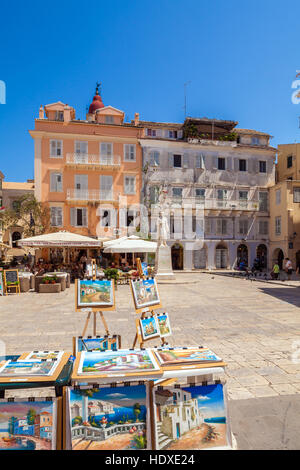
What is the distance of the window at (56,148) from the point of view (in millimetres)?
28750

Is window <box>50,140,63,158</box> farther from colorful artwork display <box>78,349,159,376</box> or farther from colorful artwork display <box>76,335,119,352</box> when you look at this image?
colorful artwork display <box>78,349,159,376</box>

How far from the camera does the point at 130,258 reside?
30078mm

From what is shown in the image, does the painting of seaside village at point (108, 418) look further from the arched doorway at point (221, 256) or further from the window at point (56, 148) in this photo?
the arched doorway at point (221, 256)

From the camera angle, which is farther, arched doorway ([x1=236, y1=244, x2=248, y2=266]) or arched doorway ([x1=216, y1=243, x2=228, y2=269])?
arched doorway ([x1=236, y1=244, x2=248, y2=266])

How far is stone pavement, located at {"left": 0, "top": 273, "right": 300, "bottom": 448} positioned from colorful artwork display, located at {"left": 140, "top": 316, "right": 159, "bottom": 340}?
1.22 meters

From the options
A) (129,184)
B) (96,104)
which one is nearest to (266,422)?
(129,184)

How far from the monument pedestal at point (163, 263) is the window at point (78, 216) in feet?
40.0

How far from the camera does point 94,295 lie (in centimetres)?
503

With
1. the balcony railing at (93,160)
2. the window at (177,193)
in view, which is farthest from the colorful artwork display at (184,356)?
the window at (177,193)

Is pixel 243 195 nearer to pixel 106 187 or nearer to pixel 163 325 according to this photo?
pixel 106 187

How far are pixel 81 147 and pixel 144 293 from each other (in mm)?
26421

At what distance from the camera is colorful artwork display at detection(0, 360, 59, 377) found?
262cm

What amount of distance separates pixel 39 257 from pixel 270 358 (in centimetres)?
2467

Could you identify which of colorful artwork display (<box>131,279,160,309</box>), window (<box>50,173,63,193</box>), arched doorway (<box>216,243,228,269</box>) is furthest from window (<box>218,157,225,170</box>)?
colorful artwork display (<box>131,279,160,309</box>)
